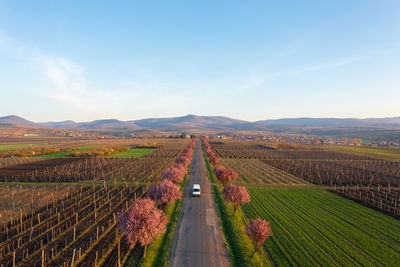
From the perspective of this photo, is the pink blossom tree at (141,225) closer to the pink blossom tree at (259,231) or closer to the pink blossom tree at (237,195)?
the pink blossom tree at (259,231)

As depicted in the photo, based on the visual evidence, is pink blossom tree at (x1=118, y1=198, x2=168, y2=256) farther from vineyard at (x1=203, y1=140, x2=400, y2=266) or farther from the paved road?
vineyard at (x1=203, y1=140, x2=400, y2=266)

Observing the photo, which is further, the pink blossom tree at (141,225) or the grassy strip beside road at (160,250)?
the grassy strip beside road at (160,250)

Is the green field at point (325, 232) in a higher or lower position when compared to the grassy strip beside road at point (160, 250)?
lower

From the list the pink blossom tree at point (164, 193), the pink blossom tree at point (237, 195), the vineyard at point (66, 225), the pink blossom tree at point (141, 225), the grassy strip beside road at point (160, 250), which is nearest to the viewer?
the pink blossom tree at point (141, 225)

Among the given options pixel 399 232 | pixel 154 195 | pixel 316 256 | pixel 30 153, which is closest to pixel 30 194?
pixel 154 195

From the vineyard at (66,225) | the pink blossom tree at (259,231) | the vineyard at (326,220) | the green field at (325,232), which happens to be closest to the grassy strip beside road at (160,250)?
the vineyard at (66,225)

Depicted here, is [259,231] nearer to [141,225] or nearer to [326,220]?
[141,225]
